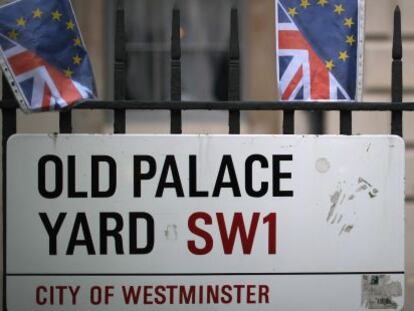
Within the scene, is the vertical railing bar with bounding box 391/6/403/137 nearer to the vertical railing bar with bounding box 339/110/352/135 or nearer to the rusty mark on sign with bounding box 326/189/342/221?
the vertical railing bar with bounding box 339/110/352/135

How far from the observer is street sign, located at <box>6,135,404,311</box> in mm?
2602

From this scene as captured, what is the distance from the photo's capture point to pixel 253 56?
250 inches

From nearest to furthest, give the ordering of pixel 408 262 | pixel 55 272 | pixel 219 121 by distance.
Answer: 1. pixel 55 272
2. pixel 408 262
3. pixel 219 121

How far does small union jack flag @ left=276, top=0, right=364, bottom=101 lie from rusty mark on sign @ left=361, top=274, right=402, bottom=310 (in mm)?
626

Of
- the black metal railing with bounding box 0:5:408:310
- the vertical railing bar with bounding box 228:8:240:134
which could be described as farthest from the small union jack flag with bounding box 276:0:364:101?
the vertical railing bar with bounding box 228:8:240:134

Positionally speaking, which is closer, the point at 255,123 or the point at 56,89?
the point at 56,89

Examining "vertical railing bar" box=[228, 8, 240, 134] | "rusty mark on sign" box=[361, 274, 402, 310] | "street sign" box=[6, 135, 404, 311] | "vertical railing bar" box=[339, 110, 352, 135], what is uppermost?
"vertical railing bar" box=[228, 8, 240, 134]

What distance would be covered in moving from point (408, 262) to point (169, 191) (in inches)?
144

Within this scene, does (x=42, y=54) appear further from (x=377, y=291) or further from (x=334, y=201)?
(x=377, y=291)

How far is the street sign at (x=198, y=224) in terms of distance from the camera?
260cm

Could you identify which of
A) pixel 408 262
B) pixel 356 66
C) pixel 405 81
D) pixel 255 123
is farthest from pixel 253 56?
pixel 356 66

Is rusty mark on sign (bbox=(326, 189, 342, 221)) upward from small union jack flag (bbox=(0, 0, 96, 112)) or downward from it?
downward

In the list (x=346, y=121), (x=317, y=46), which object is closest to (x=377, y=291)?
(x=346, y=121)

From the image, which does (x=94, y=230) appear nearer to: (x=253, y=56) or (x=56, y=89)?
(x=56, y=89)
